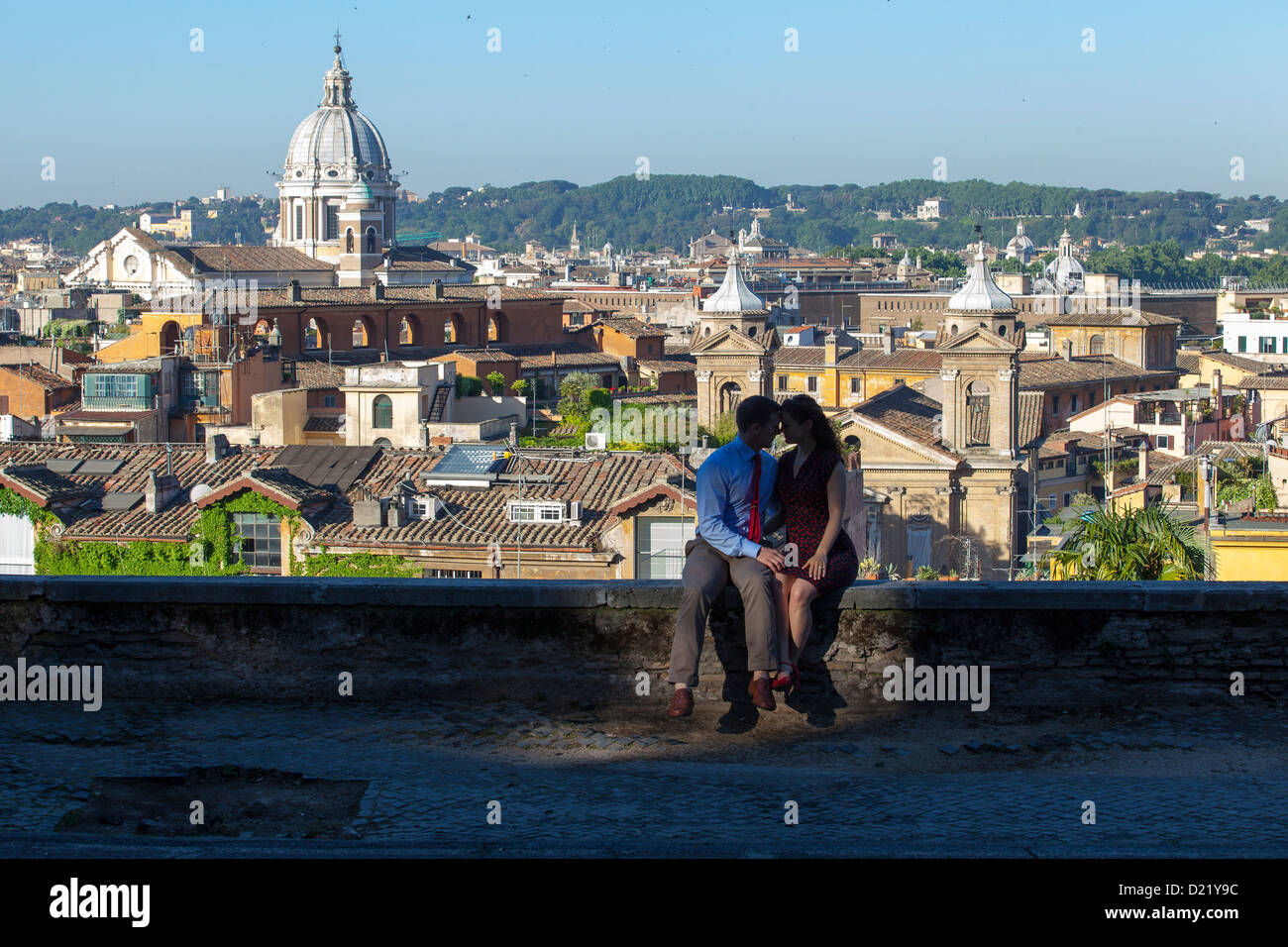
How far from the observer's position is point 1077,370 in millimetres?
53594

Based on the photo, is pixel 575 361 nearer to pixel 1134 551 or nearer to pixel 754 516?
pixel 1134 551

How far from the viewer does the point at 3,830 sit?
454 cm

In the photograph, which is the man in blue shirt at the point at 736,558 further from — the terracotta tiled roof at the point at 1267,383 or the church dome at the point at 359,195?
the church dome at the point at 359,195

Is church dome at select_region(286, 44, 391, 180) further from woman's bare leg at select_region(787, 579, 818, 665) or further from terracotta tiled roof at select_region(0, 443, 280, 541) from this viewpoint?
woman's bare leg at select_region(787, 579, 818, 665)

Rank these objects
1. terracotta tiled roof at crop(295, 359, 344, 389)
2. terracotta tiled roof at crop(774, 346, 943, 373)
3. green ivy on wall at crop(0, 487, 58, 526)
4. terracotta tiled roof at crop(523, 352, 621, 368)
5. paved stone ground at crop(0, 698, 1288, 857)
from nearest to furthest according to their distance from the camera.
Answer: paved stone ground at crop(0, 698, 1288, 857), green ivy on wall at crop(0, 487, 58, 526), terracotta tiled roof at crop(295, 359, 344, 389), terracotta tiled roof at crop(774, 346, 943, 373), terracotta tiled roof at crop(523, 352, 621, 368)

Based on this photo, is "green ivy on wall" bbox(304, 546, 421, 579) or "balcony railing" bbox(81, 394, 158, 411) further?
"balcony railing" bbox(81, 394, 158, 411)

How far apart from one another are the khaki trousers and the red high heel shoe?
4 centimetres

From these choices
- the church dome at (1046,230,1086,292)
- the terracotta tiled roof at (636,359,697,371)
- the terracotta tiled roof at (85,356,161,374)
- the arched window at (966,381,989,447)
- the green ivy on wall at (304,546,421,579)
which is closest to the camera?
the green ivy on wall at (304,546,421,579)

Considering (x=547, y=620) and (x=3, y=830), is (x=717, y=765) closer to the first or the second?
(x=547, y=620)

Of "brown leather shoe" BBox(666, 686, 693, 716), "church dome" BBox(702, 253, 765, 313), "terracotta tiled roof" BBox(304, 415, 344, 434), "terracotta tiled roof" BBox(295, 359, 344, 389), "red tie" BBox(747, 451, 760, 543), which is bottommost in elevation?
"terracotta tiled roof" BBox(304, 415, 344, 434)

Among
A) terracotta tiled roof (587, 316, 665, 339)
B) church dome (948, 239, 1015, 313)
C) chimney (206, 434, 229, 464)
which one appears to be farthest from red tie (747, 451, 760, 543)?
terracotta tiled roof (587, 316, 665, 339)

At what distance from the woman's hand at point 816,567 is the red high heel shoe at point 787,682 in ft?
0.92

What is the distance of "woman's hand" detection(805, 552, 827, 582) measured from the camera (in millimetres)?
5555
